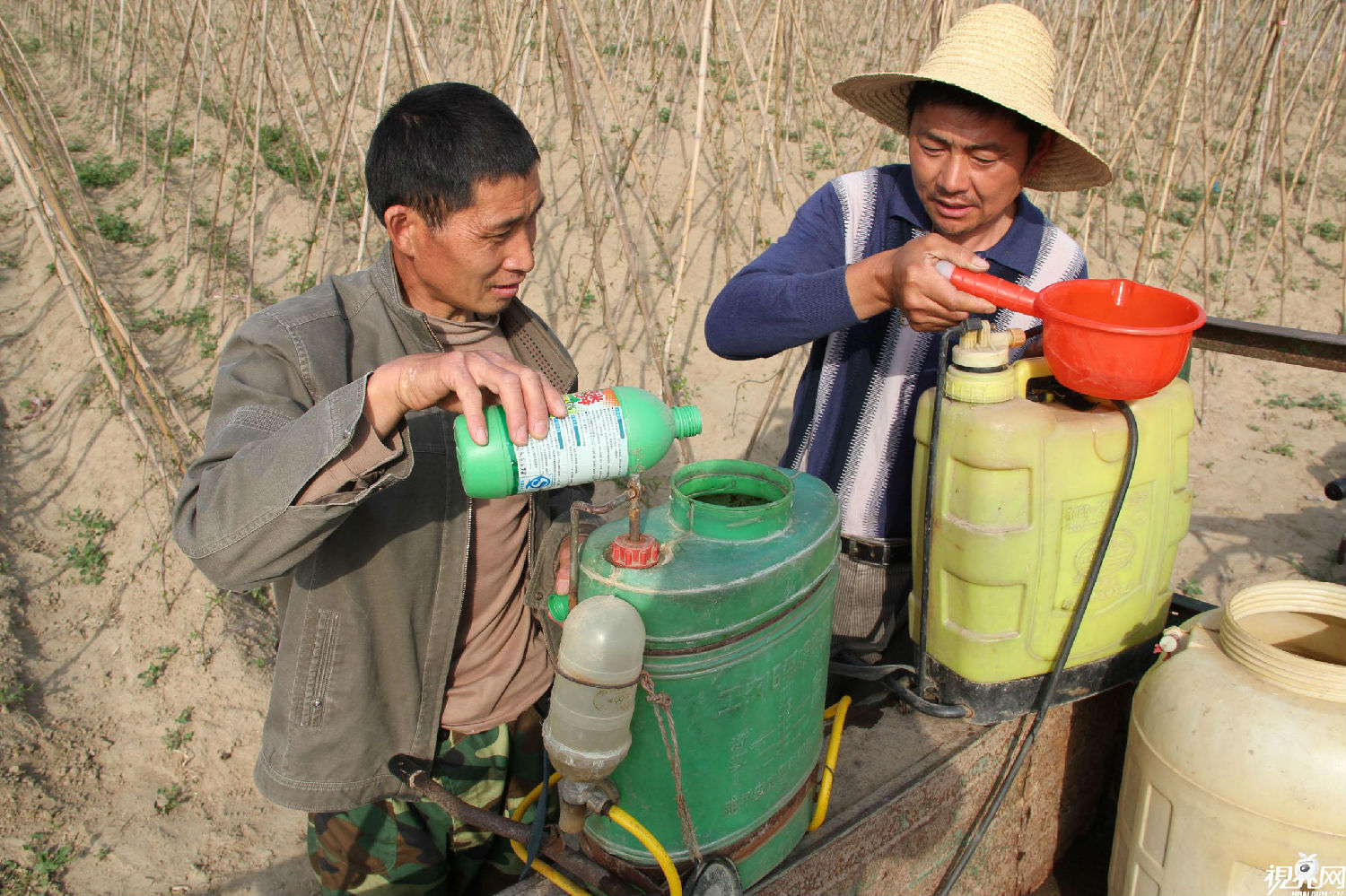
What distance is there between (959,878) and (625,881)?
933 mm

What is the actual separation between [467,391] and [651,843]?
617mm

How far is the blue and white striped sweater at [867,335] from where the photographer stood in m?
1.79

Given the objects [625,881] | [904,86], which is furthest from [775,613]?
[904,86]

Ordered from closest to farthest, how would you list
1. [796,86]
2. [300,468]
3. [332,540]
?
[300,468]
[332,540]
[796,86]

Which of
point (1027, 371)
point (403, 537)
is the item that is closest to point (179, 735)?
point (403, 537)

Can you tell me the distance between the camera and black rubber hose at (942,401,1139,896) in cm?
147

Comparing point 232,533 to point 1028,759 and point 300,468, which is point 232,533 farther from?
point 1028,759

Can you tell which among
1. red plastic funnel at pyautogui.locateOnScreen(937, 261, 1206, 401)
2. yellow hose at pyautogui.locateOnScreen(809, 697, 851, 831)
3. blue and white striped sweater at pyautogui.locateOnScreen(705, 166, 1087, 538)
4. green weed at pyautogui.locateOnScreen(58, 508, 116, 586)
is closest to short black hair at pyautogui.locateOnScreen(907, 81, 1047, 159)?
blue and white striped sweater at pyautogui.locateOnScreen(705, 166, 1087, 538)

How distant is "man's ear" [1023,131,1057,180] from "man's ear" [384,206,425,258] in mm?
1188

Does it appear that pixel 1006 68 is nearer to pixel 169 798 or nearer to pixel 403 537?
pixel 403 537

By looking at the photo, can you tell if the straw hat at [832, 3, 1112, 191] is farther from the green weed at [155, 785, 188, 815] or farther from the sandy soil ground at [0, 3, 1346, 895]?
the green weed at [155, 785, 188, 815]

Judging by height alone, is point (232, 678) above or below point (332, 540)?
below

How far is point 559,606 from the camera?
1.19 m

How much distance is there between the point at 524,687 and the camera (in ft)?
5.85
